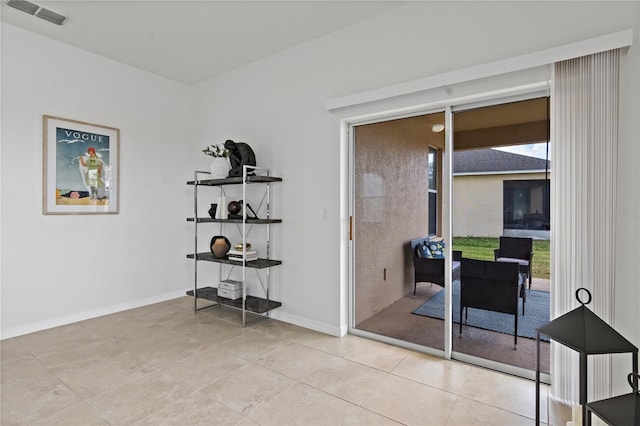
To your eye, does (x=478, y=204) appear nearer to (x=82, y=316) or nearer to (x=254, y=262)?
(x=254, y=262)

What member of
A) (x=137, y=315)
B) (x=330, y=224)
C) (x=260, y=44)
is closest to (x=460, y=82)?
(x=330, y=224)

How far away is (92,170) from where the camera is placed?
3842 millimetres

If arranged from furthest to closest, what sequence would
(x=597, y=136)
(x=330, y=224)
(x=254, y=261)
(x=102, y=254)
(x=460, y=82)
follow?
(x=102, y=254), (x=254, y=261), (x=330, y=224), (x=460, y=82), (x=597, y=136)

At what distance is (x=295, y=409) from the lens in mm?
2127

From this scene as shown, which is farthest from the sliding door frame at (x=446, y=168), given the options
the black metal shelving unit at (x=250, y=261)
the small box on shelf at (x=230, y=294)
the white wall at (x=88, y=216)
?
the white wall at (x=88, y=216)

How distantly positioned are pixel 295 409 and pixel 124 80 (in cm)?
417

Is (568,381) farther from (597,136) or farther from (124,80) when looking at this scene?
(124,80)

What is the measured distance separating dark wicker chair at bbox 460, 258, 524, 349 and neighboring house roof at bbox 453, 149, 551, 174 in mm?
741

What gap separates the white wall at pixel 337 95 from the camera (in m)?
2.04

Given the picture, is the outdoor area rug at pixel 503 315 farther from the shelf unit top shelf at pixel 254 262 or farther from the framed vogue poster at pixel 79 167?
the framed vogue poster at pixel 79 167

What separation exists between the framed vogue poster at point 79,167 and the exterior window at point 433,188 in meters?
3.60

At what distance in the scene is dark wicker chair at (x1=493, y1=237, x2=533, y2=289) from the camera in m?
2.52

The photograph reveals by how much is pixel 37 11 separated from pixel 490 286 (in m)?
4.54

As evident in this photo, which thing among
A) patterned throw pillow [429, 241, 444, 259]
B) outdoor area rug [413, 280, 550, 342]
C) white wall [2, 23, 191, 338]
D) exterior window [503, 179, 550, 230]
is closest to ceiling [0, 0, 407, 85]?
white wall [2, 23, 191, 338]
